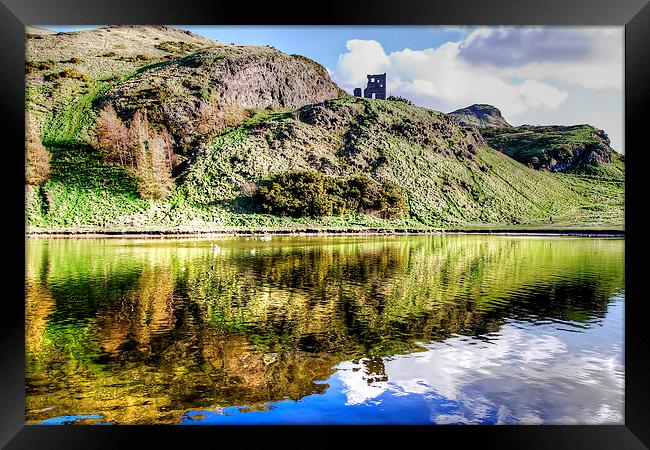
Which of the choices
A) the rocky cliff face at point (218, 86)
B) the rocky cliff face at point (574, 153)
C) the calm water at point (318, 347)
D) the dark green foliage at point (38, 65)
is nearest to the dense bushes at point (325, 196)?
the rocky cliff face at point (218, 86)

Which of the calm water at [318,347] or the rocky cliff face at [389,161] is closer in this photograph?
the calm water at [318,347]

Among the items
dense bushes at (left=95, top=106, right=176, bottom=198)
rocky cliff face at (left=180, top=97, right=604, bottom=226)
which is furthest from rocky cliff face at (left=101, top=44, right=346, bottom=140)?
rocky cliff face at (left=180, top=97, right=604, bottom=226)

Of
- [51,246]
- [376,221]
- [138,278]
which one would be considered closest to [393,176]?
[376,221]

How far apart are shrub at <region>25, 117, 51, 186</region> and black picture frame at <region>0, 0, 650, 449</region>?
168ft

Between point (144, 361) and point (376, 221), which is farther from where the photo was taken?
point (376, 221)

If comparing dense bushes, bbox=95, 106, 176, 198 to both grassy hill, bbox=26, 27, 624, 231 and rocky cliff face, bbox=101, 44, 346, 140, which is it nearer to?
grassy hill, bbox=26, 27, 624, 231

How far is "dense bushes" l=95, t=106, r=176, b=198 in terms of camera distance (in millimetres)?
58453

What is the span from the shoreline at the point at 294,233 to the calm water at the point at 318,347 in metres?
22.8

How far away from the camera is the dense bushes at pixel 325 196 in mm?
59312

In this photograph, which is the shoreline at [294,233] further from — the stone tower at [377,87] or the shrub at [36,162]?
the stone tower at [377,87]

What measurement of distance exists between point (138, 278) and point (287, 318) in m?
8.00

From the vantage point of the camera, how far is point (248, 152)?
67.5m
